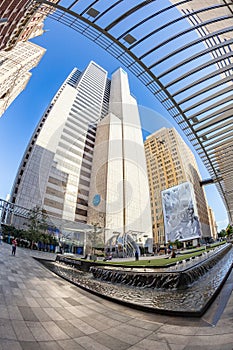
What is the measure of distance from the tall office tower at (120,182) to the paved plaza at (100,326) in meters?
45.3

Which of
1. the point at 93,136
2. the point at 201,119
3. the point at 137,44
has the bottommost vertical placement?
the point at 201,119

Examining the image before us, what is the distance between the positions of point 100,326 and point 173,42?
34.0 ft

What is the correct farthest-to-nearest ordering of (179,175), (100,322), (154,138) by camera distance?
(154,138)
(179,175)
(100,322)

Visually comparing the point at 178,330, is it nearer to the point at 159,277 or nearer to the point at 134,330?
the point at 134,330

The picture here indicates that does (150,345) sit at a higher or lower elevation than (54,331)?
higher

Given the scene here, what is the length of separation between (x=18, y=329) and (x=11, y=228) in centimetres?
3643

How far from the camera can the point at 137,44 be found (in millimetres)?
7598

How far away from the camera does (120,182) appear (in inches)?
2461

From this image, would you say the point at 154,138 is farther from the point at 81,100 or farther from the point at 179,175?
the point at 81,100

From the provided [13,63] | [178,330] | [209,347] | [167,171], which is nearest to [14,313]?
[178,330]

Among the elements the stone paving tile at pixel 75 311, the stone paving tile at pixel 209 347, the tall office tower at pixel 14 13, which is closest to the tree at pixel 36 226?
the tall office tower at pixel 14 13

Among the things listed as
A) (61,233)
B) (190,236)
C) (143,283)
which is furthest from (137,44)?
(190,236)

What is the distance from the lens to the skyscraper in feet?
170

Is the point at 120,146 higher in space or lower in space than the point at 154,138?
lower
